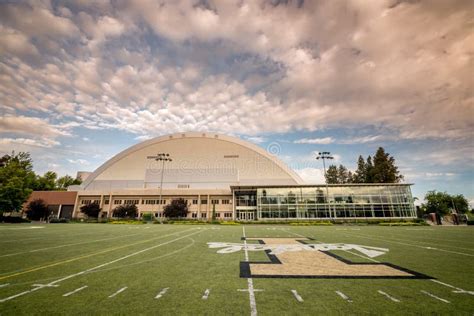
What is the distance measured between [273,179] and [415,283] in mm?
63280

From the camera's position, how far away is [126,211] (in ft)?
182

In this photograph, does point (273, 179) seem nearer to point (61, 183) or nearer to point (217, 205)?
point (217, 205)

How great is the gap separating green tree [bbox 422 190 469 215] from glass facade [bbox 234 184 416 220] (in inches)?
1903

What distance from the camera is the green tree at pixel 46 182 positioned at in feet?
237

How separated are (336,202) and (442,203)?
63.3 metres

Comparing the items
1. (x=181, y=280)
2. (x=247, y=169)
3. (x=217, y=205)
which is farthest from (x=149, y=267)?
(x=247, y=169)

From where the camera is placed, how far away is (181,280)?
6312 mm

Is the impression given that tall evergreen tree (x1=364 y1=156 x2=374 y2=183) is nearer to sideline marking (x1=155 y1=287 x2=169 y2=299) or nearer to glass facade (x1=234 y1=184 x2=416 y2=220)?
glass facade (x1=234 y1=184 x2=416 y2=220)

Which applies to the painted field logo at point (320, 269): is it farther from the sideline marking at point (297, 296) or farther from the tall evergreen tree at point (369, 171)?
the tall evergreen tree at point (369, 171)

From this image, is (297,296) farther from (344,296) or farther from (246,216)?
(246,216)

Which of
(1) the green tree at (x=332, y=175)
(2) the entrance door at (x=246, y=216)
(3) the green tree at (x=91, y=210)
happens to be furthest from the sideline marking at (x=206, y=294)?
(1) the green tree at (x=332, y=175)

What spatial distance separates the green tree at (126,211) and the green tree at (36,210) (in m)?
18.0

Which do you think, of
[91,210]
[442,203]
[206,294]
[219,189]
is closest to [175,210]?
[219,189]

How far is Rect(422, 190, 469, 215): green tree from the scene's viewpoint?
79.6 m
